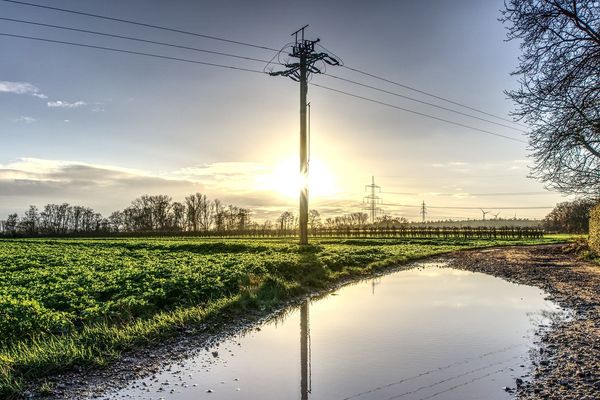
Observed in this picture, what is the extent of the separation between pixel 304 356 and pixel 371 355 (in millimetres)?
1237

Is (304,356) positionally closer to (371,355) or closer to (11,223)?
(371,355)

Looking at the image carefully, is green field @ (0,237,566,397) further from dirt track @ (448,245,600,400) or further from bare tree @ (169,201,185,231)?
bare tree @ (169,201,185,231)

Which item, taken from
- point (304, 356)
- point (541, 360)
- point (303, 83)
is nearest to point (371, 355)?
point (304, 356)

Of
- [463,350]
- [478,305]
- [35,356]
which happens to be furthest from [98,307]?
[478,305]

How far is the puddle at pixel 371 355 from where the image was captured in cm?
595

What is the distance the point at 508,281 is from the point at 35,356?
17.0m

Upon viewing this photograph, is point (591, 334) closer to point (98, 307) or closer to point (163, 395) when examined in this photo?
point (163, 395)

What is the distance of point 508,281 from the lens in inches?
683

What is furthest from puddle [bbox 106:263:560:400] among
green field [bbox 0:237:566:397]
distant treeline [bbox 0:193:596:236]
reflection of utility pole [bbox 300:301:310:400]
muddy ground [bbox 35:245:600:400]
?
distant treeline [bbox 0:193:596:236]

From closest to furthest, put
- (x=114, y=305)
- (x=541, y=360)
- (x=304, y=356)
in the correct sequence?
(x=541, y=360), (x=304, y=356), (x=114, y=305)

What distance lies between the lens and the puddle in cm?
595

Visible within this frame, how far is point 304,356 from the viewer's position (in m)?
Answer: 7.60

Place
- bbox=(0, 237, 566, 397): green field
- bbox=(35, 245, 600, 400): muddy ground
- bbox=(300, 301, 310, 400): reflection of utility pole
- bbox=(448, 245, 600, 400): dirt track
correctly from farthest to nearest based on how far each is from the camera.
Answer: bbox=(0, 237, 566, 397): green field
bbox=(300, 301, 310, 400): reflection of utility pole
bbox=(35, 245, 600, 400): muddy ground
bbox=(448, 245, 600, 400): dirt track

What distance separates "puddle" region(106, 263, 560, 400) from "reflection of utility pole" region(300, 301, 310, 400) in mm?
18
